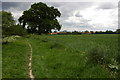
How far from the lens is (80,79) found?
6379mm

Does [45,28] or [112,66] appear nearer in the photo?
[112,66]

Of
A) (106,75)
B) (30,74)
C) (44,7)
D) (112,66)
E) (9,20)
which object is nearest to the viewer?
(106,75)

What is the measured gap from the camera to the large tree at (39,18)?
46531mm

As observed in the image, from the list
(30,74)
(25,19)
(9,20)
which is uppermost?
(25,19)

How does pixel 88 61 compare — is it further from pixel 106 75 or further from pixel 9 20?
pixel 9 20

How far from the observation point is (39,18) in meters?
47.9

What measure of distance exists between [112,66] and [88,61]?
156cm

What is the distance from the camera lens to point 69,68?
7816 mm

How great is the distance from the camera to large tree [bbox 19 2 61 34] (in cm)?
4653

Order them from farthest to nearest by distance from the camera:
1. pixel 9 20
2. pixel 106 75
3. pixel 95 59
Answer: pixel 9 20, pixel 95 59, pixel 106 75

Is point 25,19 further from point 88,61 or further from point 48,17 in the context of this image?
point 88,61

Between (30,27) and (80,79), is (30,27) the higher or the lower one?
the higher one

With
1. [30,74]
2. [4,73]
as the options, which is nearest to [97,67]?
[30,74]

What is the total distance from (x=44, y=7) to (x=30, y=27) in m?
7.78
